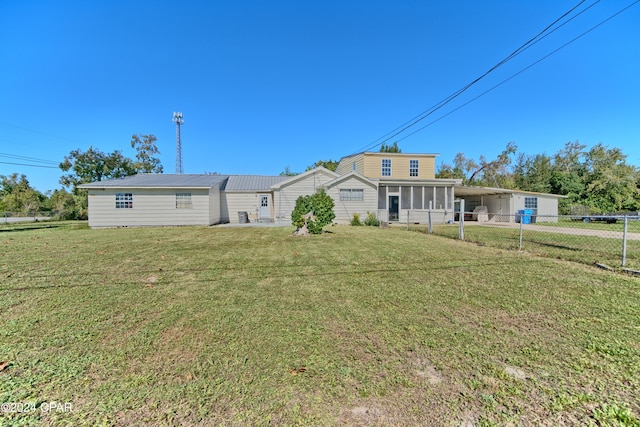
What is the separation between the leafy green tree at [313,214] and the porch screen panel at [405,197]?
9.17m

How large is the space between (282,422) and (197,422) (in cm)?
53

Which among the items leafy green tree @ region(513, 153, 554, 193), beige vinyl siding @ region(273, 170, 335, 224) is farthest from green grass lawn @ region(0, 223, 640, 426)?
leafy green tree @ region(513, 153, 554, 193)

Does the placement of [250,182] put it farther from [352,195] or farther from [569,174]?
[569,174]

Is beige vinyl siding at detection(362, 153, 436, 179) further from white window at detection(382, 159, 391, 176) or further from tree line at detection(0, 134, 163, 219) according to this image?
tree line at detection(0, 134, 163, 219)

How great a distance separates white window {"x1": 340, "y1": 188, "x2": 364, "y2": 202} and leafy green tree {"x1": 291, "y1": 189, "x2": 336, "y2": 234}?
684 centimetres

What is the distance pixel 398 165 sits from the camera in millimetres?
21188

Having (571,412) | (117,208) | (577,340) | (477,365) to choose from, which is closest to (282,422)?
(477,365)

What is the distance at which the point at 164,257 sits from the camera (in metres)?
7.05

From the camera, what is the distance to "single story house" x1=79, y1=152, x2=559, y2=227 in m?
16.9

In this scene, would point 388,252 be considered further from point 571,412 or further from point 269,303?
point 571,412

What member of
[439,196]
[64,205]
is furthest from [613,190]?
[64,205]

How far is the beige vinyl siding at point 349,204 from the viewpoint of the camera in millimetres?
18375

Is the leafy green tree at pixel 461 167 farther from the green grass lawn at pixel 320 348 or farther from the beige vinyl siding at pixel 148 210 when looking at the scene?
the green grass lawn at pixel 320 348

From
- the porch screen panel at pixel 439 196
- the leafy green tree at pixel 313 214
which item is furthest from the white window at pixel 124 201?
the porch screen panel at pixel 439 196
